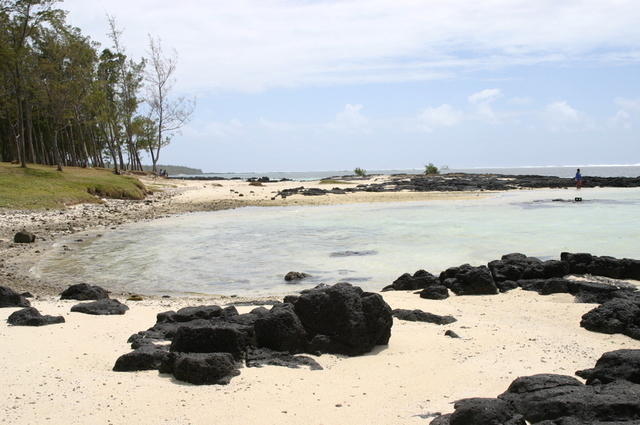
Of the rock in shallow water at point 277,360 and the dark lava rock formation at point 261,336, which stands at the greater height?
the dark lava rock formation at point 261,336

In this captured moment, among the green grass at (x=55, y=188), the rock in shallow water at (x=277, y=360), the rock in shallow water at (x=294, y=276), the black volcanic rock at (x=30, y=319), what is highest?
the green grass at (x=55, y=188)

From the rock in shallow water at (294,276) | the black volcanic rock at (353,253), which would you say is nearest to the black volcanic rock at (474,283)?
the rock in shallow water at (294,276)

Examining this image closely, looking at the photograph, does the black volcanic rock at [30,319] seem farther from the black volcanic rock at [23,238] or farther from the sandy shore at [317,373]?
the black volcanic rock at [23,238]

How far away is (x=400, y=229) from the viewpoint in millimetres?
23594

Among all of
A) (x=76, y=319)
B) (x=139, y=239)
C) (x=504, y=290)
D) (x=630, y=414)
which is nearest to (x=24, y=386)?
(x=76, y=319)

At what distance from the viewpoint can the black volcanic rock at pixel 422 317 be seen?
8.95 meters

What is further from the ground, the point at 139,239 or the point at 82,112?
the point at 82,112

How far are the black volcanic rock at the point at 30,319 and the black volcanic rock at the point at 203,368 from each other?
9.17 ft

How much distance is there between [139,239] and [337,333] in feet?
49.3

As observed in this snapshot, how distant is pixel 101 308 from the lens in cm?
926

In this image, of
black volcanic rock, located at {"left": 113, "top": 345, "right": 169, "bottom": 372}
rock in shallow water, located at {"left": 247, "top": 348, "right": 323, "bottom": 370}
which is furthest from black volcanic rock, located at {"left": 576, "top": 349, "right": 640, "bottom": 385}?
black volcanic rock, located at {"left": 113, "top": 345, "right": 169, "bottom": 372}

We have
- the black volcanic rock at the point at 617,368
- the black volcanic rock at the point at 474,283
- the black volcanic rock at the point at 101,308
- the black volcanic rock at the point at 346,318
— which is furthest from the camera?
the black volcanic rock at the point at 474,283

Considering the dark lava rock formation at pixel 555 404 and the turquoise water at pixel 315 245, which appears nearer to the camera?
the dark lava rock formation at pixel 555 404

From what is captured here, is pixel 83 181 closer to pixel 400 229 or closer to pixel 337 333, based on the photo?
pixel 400 229
